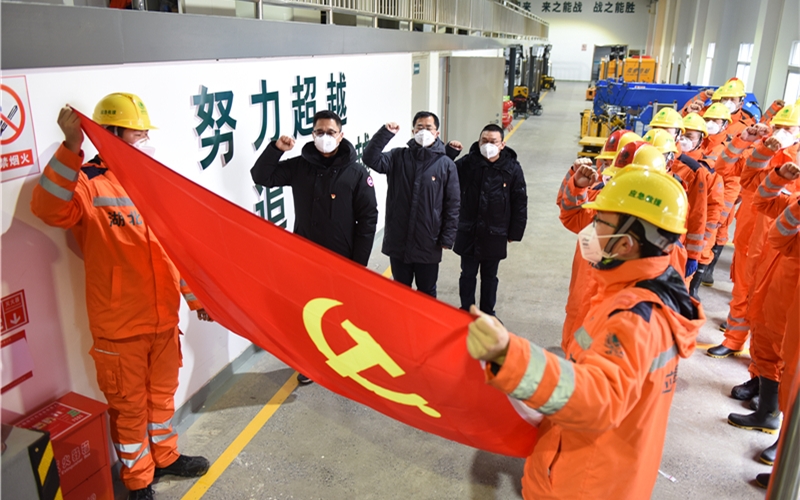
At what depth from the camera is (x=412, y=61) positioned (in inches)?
363

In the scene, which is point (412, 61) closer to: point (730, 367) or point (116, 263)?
point (730, 367)

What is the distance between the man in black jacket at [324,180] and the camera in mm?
4367

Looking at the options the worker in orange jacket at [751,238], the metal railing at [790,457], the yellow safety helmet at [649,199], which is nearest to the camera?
the yellow safety helmet at [649,199]

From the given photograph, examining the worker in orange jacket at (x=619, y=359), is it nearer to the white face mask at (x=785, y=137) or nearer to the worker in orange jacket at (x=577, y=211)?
the worker in orange jacket at (x=577, y=211)

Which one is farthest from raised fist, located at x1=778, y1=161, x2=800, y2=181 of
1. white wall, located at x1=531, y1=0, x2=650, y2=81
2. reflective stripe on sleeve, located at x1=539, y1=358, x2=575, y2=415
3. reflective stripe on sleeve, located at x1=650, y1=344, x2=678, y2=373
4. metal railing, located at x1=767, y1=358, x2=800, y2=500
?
white wall, located at x1=531, y1=0, x2=650, y2=81

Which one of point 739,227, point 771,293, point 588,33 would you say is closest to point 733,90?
point 739,227

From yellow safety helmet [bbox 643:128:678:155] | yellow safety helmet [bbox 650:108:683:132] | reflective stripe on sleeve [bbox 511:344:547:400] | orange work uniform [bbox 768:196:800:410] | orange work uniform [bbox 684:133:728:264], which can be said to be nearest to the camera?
reflective stripe on sleeve [bbox 511:344:547:400]

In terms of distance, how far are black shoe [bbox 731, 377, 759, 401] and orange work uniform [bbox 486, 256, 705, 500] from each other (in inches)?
121

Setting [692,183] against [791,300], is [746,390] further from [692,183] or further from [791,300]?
[692,183]

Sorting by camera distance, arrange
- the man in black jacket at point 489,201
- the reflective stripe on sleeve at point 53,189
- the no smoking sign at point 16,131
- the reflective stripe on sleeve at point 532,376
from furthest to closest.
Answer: the man in black jacket at point 489,201
the reflective stripe on sleeve at point 53,189
the no smoking sign at point 16,131
the reflective stripe on sleeve at point 532,376

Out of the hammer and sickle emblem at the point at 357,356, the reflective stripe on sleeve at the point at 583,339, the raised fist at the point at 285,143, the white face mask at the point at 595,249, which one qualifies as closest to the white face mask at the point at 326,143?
the raised fist at the point at 285,143

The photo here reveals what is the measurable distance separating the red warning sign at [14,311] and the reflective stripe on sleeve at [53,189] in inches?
20.5

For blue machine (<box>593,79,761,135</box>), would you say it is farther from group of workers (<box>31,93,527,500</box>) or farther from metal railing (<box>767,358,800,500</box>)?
A: metal railing (<box>767,358,800,500</box>)

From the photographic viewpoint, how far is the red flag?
6.95ft
